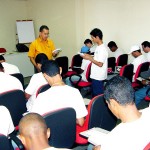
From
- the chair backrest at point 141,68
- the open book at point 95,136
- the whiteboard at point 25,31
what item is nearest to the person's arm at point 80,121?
the open book at point 95,136

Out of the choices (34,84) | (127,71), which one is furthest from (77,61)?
(34,84)

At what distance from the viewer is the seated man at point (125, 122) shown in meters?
1.39

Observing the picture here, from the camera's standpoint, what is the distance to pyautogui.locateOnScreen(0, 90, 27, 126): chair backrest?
106 inches

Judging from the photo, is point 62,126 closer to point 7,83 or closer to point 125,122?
point 125,122

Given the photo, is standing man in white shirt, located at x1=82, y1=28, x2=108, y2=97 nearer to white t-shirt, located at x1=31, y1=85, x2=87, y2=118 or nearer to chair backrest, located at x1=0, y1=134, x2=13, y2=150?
white t-shirt, located at x1=31, y1=85, x2=87, y2=118

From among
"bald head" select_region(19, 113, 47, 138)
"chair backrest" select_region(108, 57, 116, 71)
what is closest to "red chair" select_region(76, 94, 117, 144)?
"bald head" select_region(19, 113, 47, 138)

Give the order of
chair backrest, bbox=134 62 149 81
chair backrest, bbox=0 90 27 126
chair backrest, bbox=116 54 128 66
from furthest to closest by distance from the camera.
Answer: chair backrest, bbox=116 54 128 66, chair backrest, bbox=134 62 149 81, chair backrest, bbox=0 90 27 126

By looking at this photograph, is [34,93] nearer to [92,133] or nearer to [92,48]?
[92,133]

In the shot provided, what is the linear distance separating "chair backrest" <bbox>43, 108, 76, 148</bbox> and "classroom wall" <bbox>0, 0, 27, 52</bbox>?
610cm

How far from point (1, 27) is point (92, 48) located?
119 inches

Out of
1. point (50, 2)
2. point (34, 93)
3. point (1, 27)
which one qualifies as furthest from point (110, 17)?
point (34, 93)

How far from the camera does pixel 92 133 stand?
1.98 meters

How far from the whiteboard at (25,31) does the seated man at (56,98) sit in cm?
565

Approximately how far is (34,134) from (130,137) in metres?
0.53
